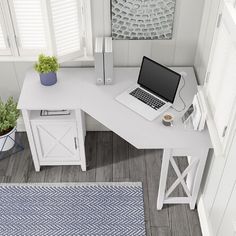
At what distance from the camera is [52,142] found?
3094mm

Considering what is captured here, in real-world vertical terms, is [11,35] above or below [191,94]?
above

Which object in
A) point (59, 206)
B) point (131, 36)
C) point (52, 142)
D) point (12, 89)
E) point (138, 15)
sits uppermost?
point (138, 15)

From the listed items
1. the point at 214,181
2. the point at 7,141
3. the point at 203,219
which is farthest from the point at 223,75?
the point at 7,141

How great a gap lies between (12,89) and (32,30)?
2.14 feet

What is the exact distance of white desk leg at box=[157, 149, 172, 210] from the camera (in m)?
2.61

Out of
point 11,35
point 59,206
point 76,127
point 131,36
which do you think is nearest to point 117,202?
point 59,206

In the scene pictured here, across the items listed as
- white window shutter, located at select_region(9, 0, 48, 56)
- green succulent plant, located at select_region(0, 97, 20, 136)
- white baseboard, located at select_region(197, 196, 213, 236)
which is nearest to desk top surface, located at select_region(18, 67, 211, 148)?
white window shutter, located at select_region(9, 0, 48, 56)

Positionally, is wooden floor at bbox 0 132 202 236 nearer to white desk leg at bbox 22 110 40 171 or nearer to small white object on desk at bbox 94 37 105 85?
white desk leg at bbox 22 110 40 171

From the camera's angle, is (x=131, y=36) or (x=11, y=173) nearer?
(x=131, y=36)

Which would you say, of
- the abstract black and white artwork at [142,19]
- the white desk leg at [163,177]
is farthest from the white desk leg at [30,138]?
the white desk leg at [163,177]

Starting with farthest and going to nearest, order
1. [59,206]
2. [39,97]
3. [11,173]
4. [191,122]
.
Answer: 1. [11,173]
2. [59,206]
3. [39,97]
4. [191,122]

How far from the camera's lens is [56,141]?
10.1 ft

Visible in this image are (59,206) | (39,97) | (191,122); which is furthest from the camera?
(59,206)

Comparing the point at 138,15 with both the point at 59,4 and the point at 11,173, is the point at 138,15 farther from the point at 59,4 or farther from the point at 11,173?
the point at 11,173
